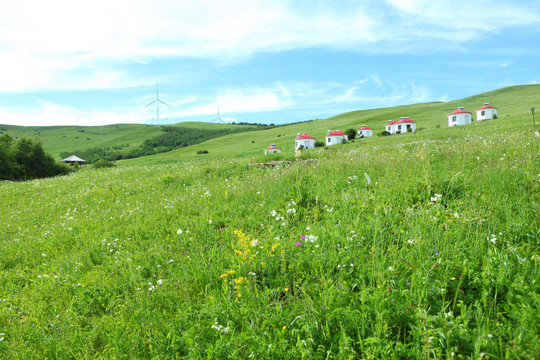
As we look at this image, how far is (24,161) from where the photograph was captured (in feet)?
161

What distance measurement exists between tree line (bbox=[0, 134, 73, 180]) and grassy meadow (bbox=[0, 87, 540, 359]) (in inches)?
1832

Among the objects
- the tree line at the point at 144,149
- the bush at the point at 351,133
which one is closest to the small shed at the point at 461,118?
the bush at the point at 351,133

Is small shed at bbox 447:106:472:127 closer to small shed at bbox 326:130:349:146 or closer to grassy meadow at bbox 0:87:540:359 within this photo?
small shed at bbox 326:130:349:146

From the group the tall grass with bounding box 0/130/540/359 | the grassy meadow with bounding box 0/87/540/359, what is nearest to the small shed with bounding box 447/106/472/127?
the grassy meadow with bounding box 0/87/540/359

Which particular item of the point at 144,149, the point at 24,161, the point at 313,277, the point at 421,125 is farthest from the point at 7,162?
the point at 144,149

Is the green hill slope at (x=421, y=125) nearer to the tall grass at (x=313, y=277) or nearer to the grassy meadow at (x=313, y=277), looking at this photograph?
the grassy meadow at (x=313, y=277)

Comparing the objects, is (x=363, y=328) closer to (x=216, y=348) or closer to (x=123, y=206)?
(x=216, y=348)

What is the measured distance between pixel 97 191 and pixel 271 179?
11.0m

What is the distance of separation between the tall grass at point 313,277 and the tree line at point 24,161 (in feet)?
153

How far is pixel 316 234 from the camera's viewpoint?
16.8 ft

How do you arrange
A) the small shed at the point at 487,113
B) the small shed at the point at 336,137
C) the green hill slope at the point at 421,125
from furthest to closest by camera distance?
1. the small shed at the point at 336,137
2. the small shed at the point at 487,113
3. the green hill slope at the point at 421,125

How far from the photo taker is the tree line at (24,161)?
42.9 m

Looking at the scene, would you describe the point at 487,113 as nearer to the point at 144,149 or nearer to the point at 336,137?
the point at 336,137

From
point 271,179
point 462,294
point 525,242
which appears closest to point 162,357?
point 462,294
